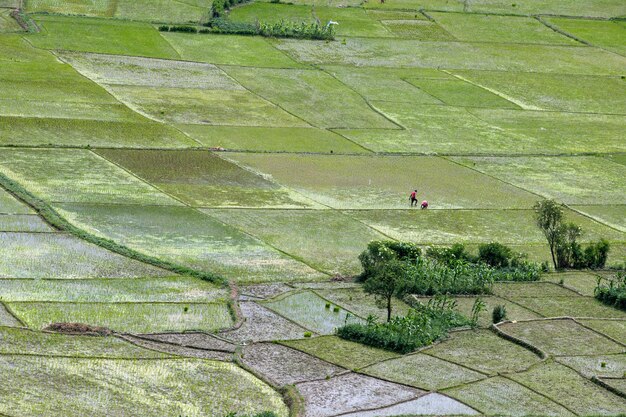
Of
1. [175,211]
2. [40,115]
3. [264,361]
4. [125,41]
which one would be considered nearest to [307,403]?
[264,361]

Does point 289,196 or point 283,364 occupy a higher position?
point 289,196

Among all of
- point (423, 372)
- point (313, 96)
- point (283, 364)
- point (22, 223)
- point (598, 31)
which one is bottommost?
point (22, 223)

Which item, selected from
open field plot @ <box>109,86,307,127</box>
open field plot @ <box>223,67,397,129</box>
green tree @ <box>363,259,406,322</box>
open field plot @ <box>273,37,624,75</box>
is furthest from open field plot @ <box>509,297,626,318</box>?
open field plot @ <box>273,37,624,75</box>

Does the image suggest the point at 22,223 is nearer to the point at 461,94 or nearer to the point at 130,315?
the point at 130,315

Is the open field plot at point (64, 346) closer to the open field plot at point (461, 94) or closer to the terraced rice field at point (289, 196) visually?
the terraced rice field at point (289, 196)

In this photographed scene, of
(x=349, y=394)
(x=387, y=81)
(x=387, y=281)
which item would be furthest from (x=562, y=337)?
(x=387, y=81)

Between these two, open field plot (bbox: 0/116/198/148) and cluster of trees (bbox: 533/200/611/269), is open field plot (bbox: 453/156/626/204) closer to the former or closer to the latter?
cluster of trees (bbox: 533/200/611/269)

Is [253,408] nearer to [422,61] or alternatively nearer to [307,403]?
[307,403]
